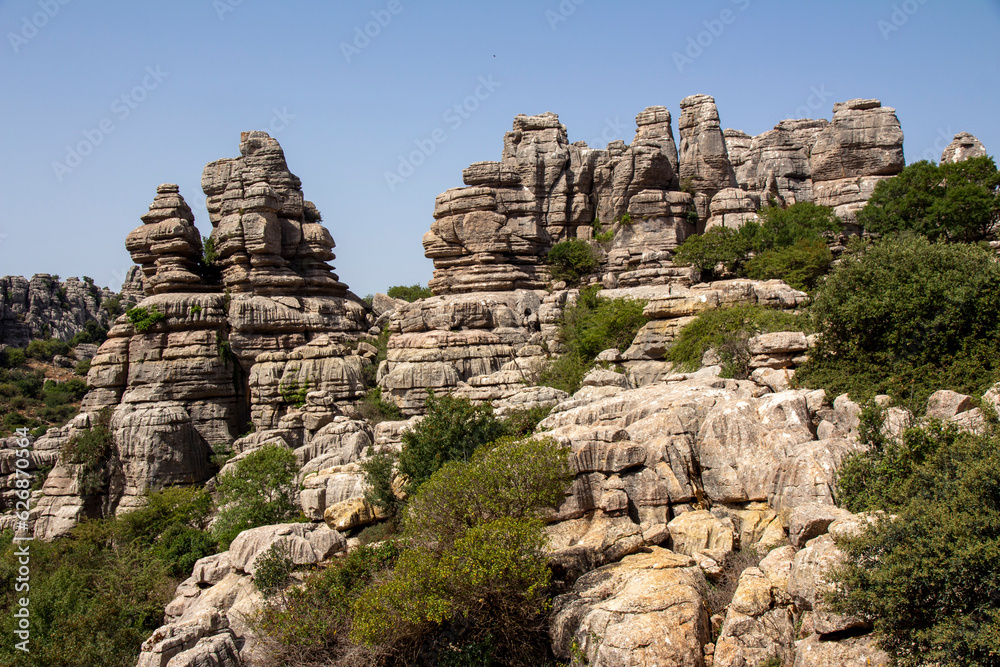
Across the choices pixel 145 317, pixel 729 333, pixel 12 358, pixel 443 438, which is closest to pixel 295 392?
pixel 145 317

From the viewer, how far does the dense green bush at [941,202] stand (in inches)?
1050

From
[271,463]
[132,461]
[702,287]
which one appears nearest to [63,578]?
[271,463]

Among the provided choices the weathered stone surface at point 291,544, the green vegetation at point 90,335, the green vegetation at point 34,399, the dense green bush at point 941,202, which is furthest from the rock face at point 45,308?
Result: the dense green bush at point 941,202

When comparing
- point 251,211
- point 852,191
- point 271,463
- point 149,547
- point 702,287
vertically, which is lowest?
point 149,547

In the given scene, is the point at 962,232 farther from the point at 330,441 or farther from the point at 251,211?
the point at 251,211

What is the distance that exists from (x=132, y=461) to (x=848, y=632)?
2742 centimetres

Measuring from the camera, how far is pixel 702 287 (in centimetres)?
2578

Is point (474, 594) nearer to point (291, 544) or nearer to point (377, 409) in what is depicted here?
point (291, 544)

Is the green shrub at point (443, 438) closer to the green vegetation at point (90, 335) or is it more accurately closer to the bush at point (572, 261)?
the bush at point (572, 261)

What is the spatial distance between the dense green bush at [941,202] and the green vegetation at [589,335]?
9980mm

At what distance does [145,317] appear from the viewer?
32531mm

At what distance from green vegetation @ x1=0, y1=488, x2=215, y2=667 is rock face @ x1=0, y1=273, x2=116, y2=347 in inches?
1679

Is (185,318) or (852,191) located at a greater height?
(852,191)

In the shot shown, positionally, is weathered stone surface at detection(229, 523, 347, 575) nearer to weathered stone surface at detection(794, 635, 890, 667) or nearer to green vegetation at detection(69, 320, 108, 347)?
weathered stone surface at detection(794, 635, 890, 667)
